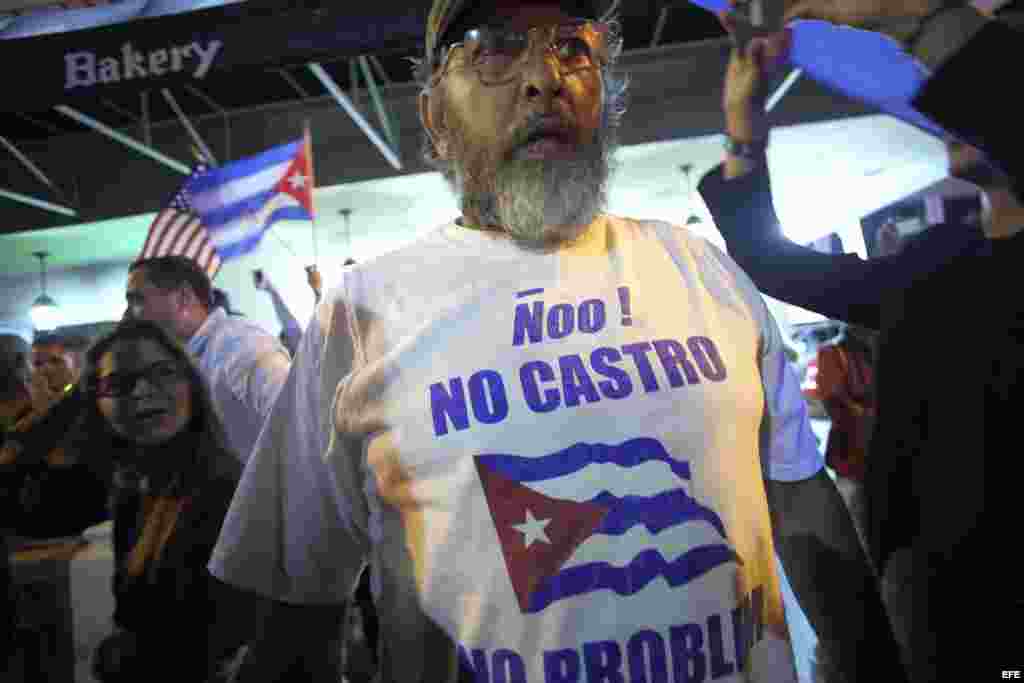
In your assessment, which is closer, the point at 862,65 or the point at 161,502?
the point at 862,65

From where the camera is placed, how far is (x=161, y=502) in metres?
1.97

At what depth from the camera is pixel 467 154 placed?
1262 millimetres

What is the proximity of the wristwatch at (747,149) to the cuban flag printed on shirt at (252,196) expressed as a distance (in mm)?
2320

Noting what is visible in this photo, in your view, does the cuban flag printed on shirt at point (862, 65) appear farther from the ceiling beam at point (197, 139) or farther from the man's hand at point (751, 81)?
the ceiling beam at point (197, 139)

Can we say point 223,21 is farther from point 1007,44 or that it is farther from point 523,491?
point 1007,44

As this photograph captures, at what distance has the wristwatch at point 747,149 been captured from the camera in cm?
153

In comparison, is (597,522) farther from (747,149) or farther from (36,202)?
(36,202)

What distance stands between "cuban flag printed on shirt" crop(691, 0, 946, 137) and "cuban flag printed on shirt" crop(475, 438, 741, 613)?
36.8 inches

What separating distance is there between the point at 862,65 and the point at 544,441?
3.61 ft

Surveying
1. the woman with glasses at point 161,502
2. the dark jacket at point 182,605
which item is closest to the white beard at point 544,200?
the woman with glasses at point 161,502

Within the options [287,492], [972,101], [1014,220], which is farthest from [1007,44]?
[287,492]

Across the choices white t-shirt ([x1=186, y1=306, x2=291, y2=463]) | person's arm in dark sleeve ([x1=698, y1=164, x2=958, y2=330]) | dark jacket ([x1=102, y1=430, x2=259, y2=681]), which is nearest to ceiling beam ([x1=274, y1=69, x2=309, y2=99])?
white t-shirt ([x1=186, y1=306, x2=291, y2=463])

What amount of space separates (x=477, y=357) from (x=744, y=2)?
104 cm

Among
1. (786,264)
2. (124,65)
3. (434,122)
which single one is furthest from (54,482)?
(786,264)
